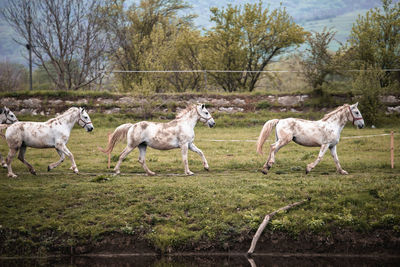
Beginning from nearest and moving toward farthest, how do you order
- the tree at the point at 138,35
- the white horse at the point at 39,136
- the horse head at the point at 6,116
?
1. the white horse at the point at 39,136
2. the horse head at the point at 6,116
3. the tree at the point at 138,35

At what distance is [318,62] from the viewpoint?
1147 inches

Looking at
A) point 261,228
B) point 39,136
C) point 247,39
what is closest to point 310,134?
point 261,228

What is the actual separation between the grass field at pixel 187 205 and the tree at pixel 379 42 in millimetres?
16051

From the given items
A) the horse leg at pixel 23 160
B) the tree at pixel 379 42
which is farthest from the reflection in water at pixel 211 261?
the tree at pixel 379 42

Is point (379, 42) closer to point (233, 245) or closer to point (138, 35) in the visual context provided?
point (138, 35)

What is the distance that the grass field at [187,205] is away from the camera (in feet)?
35.7

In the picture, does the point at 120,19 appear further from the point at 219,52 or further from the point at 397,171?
the point at 397,171

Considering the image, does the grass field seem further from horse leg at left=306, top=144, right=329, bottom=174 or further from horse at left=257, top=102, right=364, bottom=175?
horse at left=257, top=102, right=364, bottom=175

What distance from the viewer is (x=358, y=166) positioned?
605 inches

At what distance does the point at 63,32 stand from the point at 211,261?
27497mm

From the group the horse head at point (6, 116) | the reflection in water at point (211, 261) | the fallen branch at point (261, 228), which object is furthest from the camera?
the horse head at point (6, 116)

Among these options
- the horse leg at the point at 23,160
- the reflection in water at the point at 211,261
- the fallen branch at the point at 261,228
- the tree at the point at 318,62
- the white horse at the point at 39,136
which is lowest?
the reflection in water at the point at 211,261

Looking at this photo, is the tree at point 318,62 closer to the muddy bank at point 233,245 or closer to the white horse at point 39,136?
the white horse at point 39,136

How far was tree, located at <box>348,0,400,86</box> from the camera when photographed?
28.9 metres
